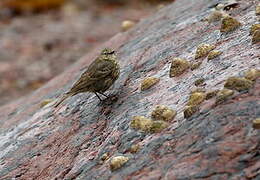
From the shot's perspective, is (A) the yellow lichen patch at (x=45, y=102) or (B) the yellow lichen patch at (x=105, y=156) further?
(A) the yellow lichen patch at (x=45, y=102)

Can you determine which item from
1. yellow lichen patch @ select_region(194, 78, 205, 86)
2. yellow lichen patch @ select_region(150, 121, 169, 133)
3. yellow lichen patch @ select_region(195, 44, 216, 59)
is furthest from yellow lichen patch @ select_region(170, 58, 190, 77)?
yellow lichen patch @ select_region(150, 121, 169, 133)

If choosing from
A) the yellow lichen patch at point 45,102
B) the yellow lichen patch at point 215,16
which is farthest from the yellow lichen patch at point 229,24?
the yellow lichen patch at point 45,102

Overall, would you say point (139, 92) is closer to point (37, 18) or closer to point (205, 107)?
point (205, 107)

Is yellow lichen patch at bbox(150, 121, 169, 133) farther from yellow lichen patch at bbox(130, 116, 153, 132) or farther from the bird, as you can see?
the bird

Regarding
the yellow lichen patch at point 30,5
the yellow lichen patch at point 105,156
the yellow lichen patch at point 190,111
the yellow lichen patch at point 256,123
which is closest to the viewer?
the yellow lichen patch at point 256,123

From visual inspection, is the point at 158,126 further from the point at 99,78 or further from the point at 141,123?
the point at 99,78

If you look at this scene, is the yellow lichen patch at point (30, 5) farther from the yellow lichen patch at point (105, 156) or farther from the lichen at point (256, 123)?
the lichen at point (256, 123)

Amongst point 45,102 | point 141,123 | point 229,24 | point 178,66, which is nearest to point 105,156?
point 141,123
